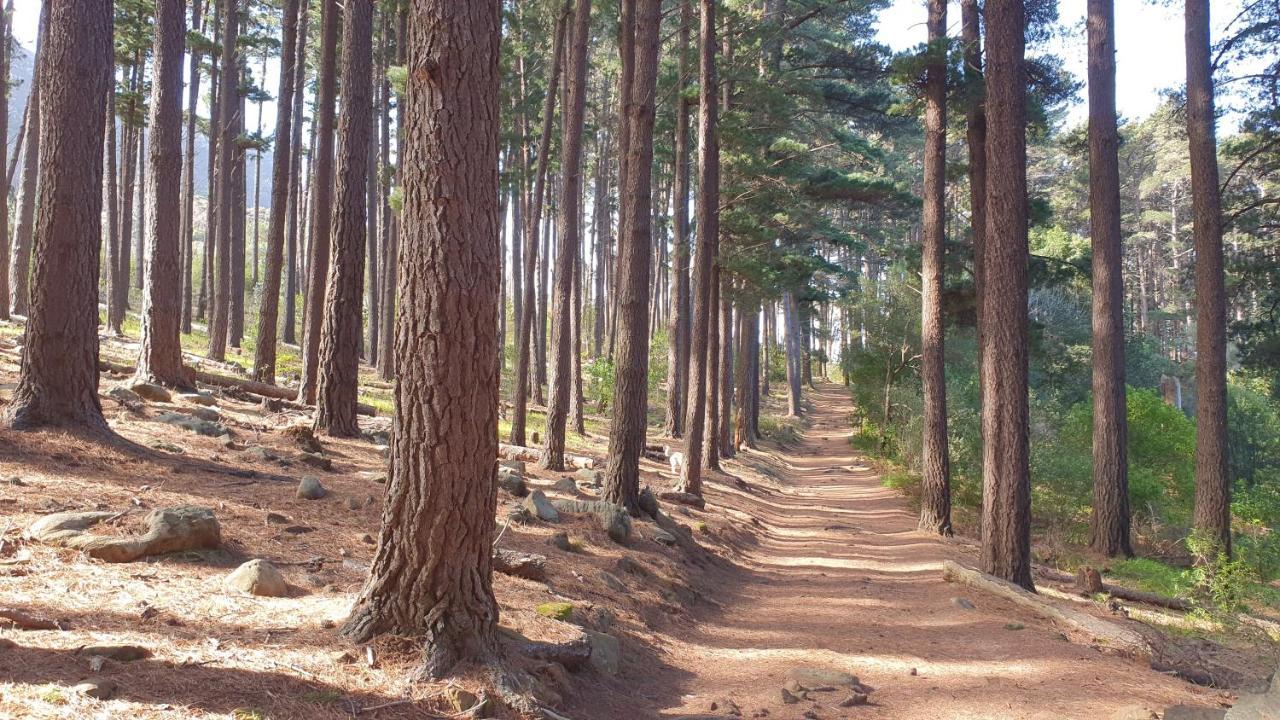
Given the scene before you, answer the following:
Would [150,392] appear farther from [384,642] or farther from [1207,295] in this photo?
[1207,295]

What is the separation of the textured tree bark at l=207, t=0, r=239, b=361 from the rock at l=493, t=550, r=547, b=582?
1500 centimetres

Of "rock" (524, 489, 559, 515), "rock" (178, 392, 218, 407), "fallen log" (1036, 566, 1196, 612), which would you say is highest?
"rock" (178, 392, 218, 407)

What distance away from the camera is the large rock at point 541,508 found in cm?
885

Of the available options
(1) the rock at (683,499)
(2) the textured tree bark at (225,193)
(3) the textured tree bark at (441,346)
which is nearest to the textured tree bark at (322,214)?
(1) the rock at (683,499)

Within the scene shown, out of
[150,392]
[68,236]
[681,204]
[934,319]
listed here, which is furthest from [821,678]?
[681,204]

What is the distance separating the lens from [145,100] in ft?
75.8

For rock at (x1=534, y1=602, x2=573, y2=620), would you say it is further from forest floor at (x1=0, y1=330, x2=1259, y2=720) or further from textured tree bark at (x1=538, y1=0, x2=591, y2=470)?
textured tree bark at (x1=538, y1=0, x2=591, y2=470)

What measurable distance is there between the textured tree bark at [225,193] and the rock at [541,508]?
13015 millimetres

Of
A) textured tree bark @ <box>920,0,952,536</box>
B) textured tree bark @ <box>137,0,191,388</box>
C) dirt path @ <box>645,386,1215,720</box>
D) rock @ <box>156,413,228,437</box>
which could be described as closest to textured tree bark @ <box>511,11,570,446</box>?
dirt path @ <box>645,386,1215,720</box>

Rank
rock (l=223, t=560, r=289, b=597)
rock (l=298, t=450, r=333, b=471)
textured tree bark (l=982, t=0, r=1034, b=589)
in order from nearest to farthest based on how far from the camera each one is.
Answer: rock (l=223, t=560, r=289, b=597) < rock (l=298, t=450, r=333, b=471) < textured tree bark (l=982, t=0, r=1034, b=589)

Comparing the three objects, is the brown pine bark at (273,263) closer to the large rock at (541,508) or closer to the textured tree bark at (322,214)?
the textured tree bark at (322,214)

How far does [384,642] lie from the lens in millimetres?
4379

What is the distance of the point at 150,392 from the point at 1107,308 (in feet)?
46.1

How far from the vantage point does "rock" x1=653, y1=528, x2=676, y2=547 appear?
32.0 ft
